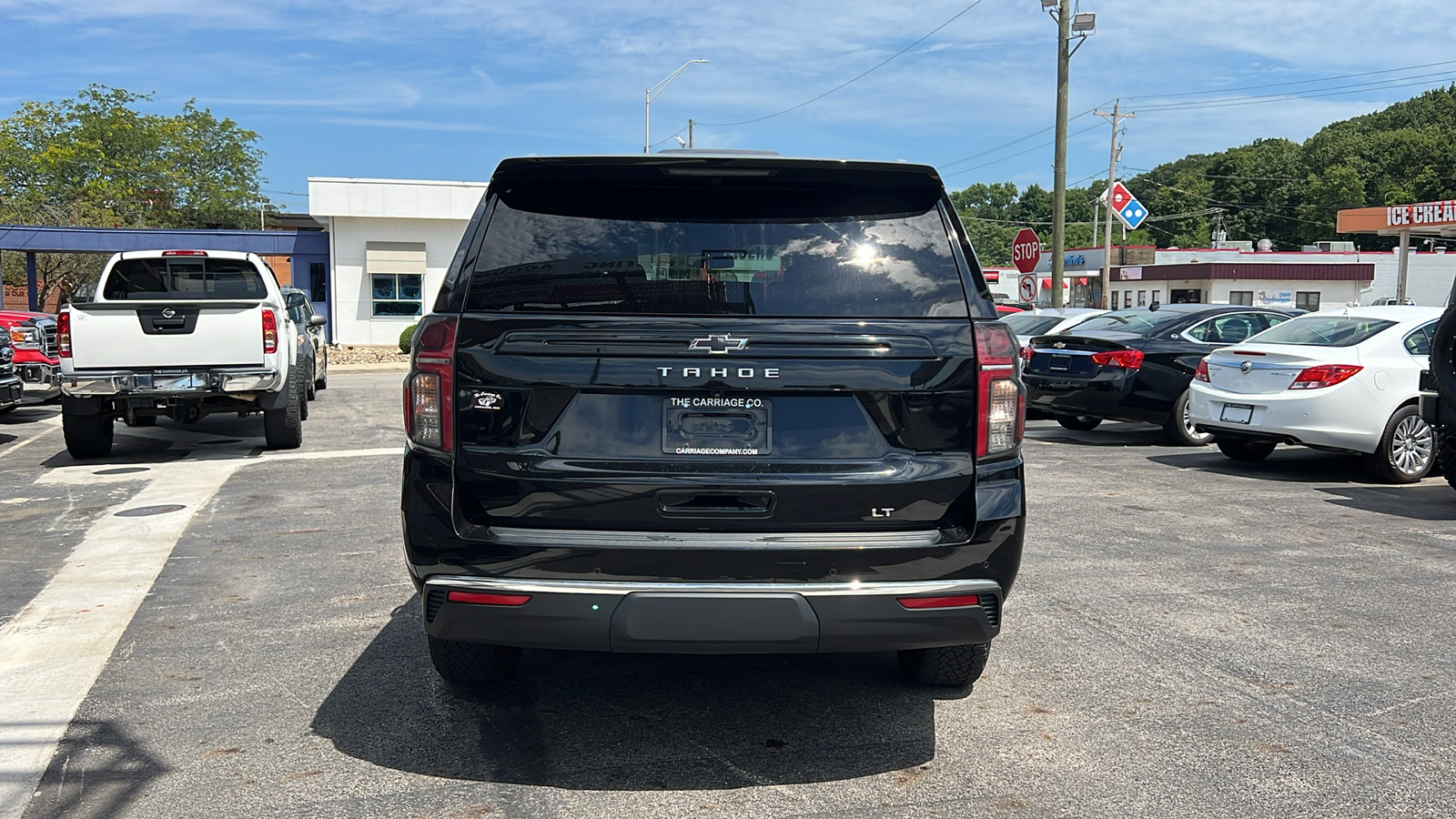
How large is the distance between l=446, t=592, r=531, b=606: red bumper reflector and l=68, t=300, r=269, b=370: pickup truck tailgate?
26.4 feet

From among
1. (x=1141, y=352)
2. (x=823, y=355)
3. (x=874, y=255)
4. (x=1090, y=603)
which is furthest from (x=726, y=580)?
(x=1141, y=352)

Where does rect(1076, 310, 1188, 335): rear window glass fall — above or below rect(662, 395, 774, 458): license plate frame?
above

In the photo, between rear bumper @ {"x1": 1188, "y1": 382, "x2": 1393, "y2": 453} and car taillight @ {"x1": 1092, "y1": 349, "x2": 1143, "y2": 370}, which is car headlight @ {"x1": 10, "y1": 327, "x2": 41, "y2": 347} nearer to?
car taillight @ {"x1": 1092, "y1": 349, "x2": 1143, "y2": 370}

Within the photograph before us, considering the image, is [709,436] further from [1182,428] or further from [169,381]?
[1182,428]

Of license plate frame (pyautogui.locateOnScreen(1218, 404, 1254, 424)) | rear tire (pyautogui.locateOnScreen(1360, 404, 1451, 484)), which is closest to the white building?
license plate frame (pyautogui.locateOnScreen(1218, 404, 1254, 424))

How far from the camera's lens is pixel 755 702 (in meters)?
4.55

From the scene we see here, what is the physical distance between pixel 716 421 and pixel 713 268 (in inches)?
20.0

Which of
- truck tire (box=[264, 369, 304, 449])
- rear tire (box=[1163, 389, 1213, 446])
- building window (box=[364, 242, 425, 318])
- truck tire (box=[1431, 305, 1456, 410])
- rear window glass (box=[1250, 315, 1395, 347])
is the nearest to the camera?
truck tire (box=[1431, 305, 1456, 410])

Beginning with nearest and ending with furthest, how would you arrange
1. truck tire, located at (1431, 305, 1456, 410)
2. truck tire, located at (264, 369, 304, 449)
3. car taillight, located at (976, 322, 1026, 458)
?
car taillight, located at (976, 322, 1026, 458) → truck tire, located at (1431, 305, 1456, 410) → truck tire, located at (264, 369, 304, 449)

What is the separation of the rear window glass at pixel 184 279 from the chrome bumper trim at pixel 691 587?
387 inches

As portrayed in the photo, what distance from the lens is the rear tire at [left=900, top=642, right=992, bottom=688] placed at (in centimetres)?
448

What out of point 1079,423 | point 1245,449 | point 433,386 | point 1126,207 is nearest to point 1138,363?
point 1245,449

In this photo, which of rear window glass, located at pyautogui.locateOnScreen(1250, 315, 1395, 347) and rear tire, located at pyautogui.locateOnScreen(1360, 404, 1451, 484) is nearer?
Result: rear tire, located at pyautogui.locateOnScreen(1360, 404, 1451, 484)

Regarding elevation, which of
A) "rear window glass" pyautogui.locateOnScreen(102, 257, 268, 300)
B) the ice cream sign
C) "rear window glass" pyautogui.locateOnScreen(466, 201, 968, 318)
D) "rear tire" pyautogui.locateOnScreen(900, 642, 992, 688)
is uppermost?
the ice cream sign
